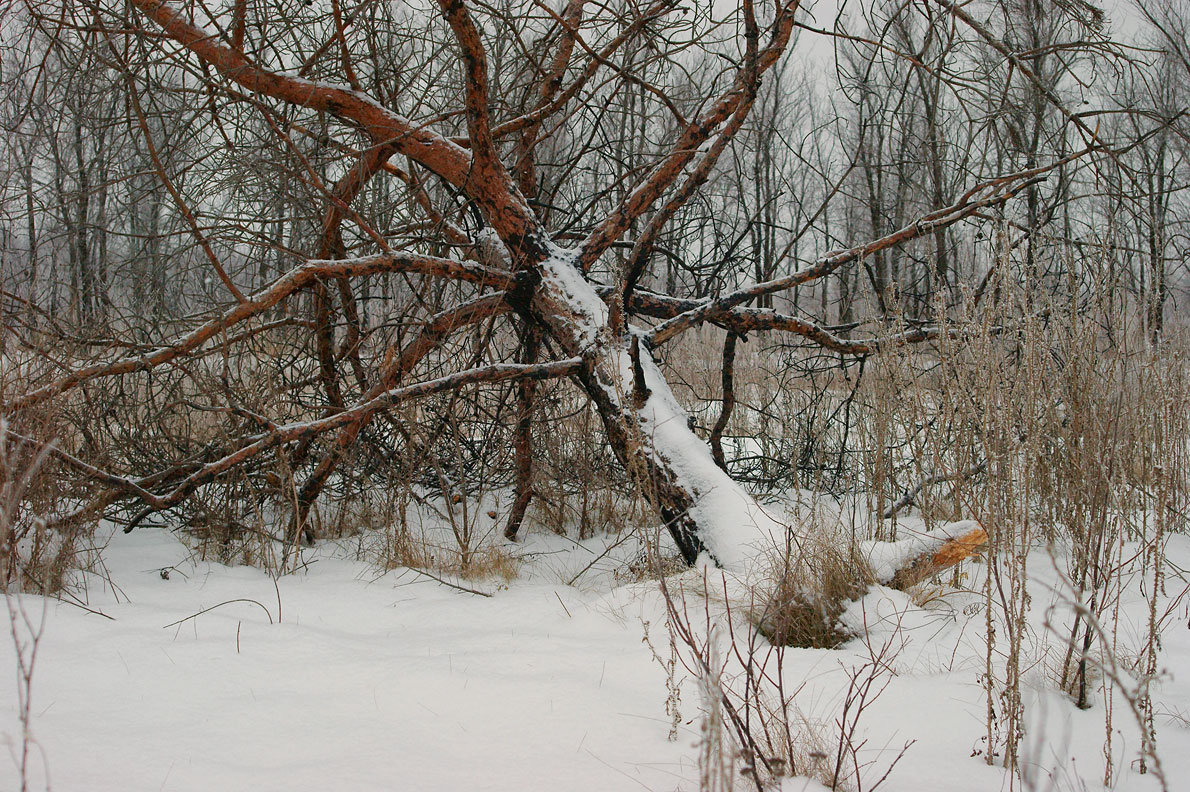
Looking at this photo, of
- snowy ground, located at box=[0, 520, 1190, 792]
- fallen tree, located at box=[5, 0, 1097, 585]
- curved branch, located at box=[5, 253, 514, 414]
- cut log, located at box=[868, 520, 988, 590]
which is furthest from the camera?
curved branch, located at box=[5, 253, 514, 414]

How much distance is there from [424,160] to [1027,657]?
360 centimetres

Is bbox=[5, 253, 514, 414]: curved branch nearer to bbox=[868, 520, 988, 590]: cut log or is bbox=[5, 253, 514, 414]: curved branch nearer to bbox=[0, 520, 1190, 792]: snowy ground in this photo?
bbox=[0, 520, 1190, 792]: snowy ground

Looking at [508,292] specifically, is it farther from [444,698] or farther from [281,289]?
[444,698]

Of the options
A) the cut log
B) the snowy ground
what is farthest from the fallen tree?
the snowy ground

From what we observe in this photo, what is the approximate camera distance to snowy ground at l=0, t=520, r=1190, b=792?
1699 millimetres

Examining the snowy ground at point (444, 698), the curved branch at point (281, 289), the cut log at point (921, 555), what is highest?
the curved branch at point (281, 289)

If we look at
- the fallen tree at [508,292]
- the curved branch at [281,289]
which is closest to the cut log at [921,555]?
the fallen tree at [508,292]

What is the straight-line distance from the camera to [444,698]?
2135 mm

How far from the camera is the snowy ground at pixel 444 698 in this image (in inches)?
66.9

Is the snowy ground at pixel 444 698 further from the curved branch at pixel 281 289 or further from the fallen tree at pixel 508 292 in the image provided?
the curved branch at pixel 281 289

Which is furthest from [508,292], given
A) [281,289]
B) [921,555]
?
[921,555]

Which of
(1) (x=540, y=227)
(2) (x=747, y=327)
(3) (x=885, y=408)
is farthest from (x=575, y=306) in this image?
(3) (x=885, y=408)

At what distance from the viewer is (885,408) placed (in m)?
3.95

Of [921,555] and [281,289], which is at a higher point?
[281,289]
